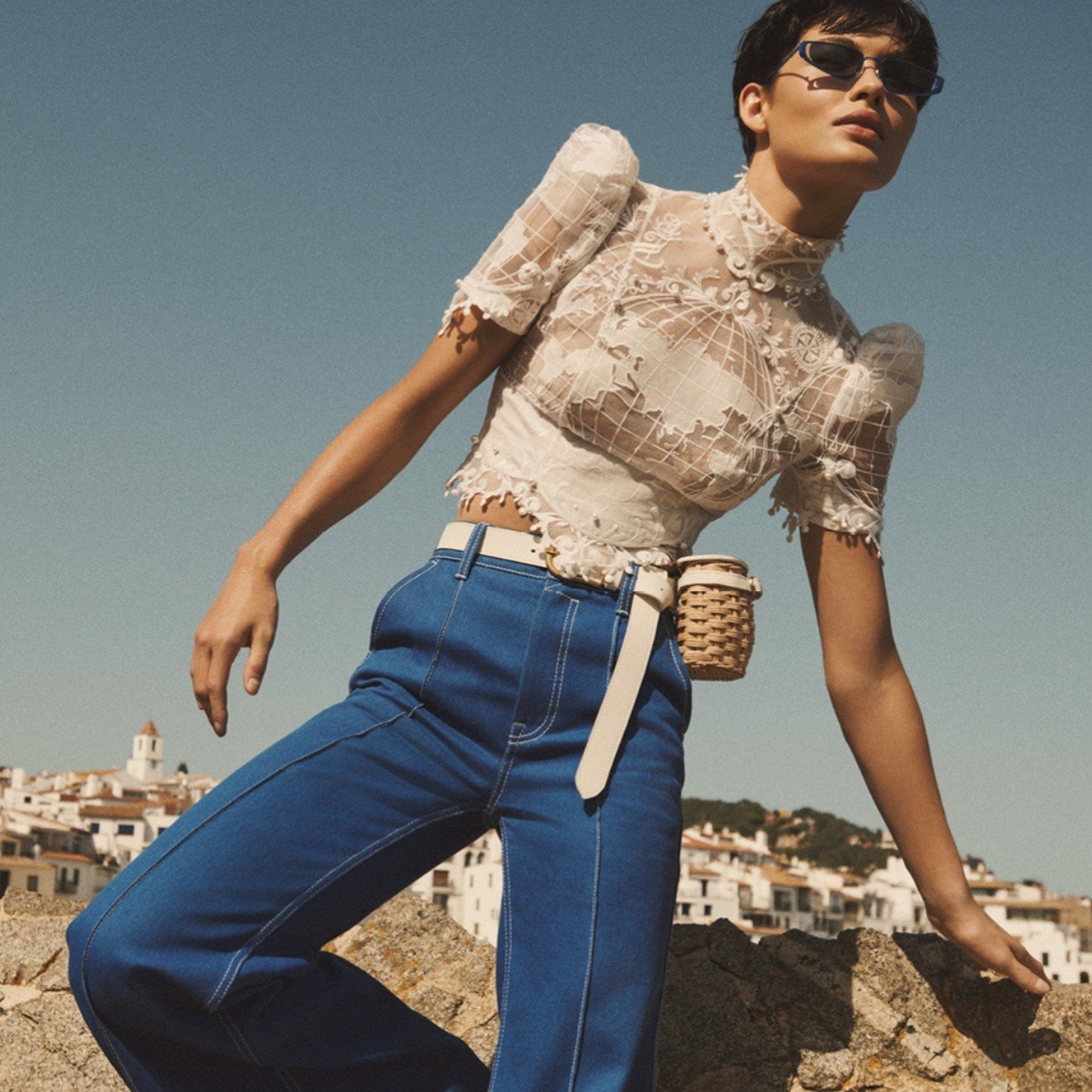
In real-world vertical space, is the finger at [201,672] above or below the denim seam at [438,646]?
below

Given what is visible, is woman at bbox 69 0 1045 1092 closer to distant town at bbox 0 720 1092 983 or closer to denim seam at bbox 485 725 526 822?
denim seam at bbox 485 725 526 822

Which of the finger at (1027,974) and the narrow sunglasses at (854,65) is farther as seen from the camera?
the finger at (1027,974)

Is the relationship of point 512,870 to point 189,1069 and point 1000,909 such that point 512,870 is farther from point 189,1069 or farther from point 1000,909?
point 1000,909

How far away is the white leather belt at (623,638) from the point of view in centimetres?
246

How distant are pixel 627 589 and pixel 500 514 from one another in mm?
261

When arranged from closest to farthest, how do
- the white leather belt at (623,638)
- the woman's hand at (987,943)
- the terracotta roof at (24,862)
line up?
the white leather belt at (623,638), the woman's hand at (987,943), the terracotta roof at (24,862)

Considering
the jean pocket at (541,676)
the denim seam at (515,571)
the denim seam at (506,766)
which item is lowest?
the denim seam at (506,766)

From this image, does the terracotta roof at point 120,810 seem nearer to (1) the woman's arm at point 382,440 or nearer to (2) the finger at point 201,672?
(1) the woman's arm at point 382,440

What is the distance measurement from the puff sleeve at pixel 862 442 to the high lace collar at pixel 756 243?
0.74 feet

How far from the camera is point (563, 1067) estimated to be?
2.34 metres

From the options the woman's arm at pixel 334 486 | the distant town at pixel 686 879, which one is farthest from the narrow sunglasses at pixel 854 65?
the distant town at pixel 686 879

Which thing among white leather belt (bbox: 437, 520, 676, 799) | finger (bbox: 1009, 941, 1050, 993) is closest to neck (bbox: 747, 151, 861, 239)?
white leather belt (bbox: 437, 520, 676, 799)

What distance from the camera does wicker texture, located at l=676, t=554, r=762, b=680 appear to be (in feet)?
8.77

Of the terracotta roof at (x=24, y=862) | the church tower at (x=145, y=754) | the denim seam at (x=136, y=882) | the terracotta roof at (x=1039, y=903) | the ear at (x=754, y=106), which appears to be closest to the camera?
the denim seam at (x=136, y=882)
